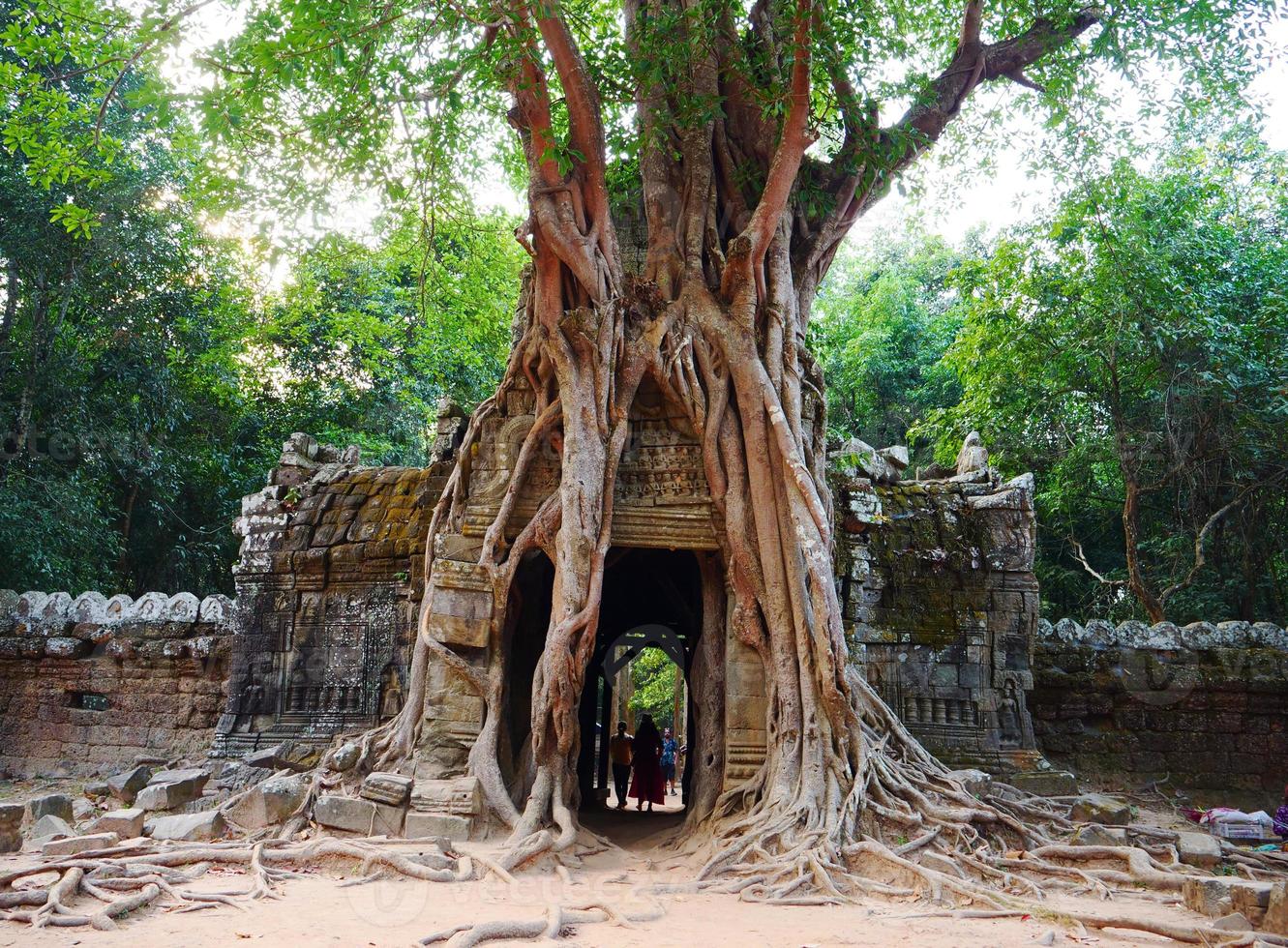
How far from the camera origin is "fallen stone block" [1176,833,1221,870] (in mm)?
4562

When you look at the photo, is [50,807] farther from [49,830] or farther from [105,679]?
[105,679]

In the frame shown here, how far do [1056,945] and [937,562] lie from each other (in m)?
3.77

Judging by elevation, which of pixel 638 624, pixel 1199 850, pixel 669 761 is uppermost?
pixel 638 624

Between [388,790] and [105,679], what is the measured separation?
4475mm

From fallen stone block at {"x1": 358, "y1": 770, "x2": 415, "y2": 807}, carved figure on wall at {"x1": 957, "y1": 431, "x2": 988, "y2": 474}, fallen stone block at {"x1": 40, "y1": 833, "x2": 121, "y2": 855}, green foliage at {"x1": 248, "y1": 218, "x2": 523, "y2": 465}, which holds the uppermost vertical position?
green foliage at {"x1": 248, "y1": 218, "x2": 523, "y2": 465}

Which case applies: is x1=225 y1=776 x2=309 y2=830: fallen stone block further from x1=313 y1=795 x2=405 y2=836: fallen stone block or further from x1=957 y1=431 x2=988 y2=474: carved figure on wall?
x1=957 y1=431 x2=988 y2=474: carved figure on wall

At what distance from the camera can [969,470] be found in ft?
24.3

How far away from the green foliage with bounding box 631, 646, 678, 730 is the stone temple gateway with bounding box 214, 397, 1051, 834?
42.2ft

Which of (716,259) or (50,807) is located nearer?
(50,807)

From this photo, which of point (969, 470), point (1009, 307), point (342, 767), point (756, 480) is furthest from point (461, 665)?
point (1009, 307)

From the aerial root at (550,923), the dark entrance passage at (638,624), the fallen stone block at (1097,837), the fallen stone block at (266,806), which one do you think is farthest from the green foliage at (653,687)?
the aerial root at (550,923)

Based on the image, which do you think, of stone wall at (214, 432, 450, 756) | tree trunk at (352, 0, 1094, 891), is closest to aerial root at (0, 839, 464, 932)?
tree trunk at (352, 0, 1094, 891)

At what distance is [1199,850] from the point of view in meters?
4.61

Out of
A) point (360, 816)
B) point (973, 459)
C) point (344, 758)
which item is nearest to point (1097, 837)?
point (973, 459)
